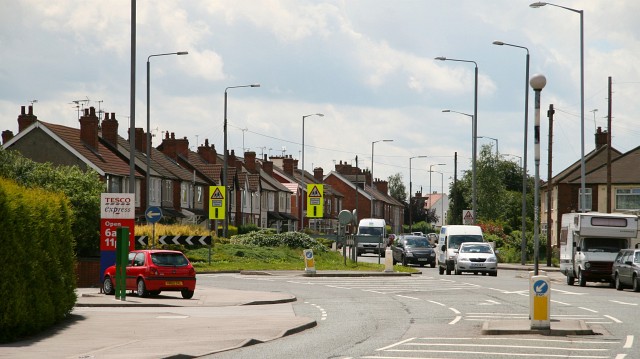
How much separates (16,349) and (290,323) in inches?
250

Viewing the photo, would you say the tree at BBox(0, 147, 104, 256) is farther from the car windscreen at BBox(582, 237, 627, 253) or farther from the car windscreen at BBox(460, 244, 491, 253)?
the car windscreen at BBox(582, 237, 627, 253)

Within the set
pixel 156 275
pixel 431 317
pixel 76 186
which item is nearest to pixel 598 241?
pixel 431 317

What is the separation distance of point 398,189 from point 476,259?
5423 inches

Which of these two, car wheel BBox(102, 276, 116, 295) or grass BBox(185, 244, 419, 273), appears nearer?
car wheel BBox(102, 276, 116, 295)

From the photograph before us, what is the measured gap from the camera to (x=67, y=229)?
21375mm

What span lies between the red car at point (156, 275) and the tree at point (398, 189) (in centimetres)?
15299

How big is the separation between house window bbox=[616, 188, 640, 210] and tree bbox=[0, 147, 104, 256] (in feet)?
123

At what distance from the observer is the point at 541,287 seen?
18969 millimetres

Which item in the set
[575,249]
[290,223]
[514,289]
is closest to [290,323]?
[514,289]

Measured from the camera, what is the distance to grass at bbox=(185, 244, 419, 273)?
4609 centimetres

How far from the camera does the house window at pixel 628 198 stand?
7094 centimetres

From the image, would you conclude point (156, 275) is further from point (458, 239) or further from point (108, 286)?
point (458, 239)

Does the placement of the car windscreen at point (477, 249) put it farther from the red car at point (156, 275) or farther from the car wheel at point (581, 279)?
the red car at point (156, 275)

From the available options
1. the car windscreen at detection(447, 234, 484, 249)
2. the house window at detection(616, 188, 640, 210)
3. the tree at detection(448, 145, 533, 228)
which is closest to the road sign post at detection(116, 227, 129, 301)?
the car windscreen at detection(447, 234, 484, 249)
